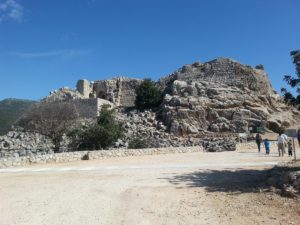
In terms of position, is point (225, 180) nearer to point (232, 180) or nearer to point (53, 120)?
point (232, 180)

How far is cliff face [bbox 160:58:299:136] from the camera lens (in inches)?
1303

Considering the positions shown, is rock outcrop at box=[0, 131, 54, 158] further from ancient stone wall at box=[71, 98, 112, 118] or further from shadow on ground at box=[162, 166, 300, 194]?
shadow on ground at box=[162, 166, 300, 194]

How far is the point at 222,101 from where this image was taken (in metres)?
35.4

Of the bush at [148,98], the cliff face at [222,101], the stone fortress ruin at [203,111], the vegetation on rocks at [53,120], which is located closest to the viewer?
the vegetation on rocks at [53,120]

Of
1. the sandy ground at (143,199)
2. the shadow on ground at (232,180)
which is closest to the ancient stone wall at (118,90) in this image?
the sandy ground at (143,199)

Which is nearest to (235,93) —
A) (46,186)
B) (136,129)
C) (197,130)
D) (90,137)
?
(197,130)

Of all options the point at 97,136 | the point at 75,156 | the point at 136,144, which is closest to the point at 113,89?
the point at 136,144

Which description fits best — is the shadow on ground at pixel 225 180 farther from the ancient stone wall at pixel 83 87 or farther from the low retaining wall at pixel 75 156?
the ancient stone wall at pixel 83 87

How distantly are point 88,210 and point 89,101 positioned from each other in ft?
86.7

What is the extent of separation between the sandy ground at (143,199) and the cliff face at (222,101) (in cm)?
2001

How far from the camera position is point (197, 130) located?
33.0m

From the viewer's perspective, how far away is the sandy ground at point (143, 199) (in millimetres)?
7242

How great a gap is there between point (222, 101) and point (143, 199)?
27736mm

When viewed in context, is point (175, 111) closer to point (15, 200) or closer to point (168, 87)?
point (168, 87)
